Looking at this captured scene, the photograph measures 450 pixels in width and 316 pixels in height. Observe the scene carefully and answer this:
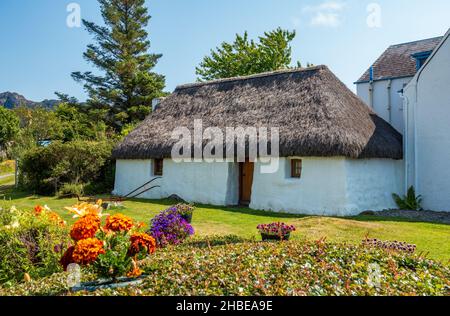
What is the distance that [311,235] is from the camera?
31.4 feet

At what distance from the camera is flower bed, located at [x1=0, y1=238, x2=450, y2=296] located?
4.60m

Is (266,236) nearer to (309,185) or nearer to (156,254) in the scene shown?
(156,254)

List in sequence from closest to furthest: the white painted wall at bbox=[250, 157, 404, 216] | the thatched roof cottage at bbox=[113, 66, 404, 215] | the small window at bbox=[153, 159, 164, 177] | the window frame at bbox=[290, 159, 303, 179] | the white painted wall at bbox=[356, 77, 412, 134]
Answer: the white painted wall at bbox=[250, 157, 404, 216]
the thatched roof cottage at bbox=[113, 66, 404, 215]
the window frame at bbox=[290, 159, 303, 179]
the small window at bbox=[153, 159, 164, 177]
the white painted wall at bbox=[356, 77, 412, 134]

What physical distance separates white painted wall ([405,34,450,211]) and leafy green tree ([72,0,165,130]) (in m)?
22.3

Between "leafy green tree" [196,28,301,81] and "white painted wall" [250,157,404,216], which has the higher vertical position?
"leafy green tree" [196,28,301,81]

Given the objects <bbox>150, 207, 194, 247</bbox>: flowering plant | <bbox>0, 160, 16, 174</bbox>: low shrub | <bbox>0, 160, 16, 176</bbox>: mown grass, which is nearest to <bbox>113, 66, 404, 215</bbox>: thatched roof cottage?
<bbox>150, 207, 194, 247</bbox>: flowering plant

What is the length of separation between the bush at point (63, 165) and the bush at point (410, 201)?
13523 millimetres

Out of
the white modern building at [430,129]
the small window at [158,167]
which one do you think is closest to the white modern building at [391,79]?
the white modern building at [430,129]

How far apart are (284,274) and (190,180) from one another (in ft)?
40.7

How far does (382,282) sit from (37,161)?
18510 mm

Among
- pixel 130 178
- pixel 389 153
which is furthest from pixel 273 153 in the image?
pixel 130 178

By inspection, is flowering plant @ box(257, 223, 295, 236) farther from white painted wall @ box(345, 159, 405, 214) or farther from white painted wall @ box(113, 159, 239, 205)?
white painted wall @ box(113, 159, 239, 205)

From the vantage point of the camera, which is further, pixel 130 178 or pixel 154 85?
pixel 154 85

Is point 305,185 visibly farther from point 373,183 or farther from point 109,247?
point 109,247
